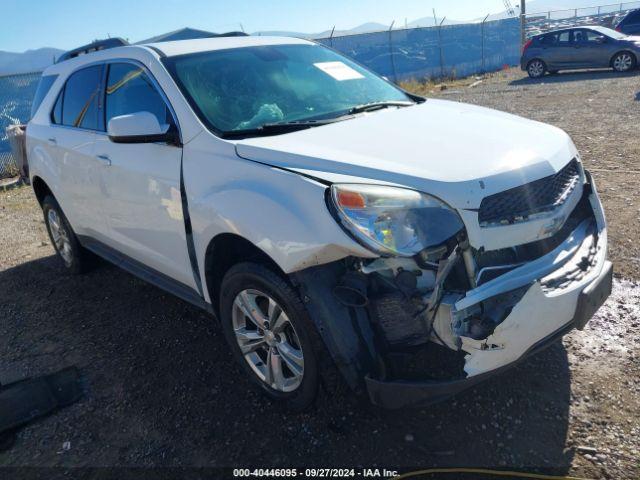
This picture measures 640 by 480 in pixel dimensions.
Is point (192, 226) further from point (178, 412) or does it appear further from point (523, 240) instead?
point (523, 240)

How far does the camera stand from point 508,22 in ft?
88.1

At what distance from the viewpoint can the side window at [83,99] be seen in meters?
4.09

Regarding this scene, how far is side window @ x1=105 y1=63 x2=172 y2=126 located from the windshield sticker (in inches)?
44.5

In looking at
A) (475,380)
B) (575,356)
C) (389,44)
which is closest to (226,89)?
(475,380)

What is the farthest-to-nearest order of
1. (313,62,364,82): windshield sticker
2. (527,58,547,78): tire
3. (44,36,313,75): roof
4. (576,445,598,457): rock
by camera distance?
(527,58,547,78): tire
(313,62,364,82): windshield sticker
(44,36,313,75): roof
(576,445,598,457): rock

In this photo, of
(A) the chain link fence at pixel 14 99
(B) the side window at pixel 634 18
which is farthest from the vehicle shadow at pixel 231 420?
(B) the side window at pixel 634 18

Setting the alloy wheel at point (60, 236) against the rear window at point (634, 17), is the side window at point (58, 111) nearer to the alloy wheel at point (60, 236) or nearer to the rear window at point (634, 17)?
the alloy wheel at point (60, 236)

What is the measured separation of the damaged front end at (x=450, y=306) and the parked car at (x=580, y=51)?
16.2 meters

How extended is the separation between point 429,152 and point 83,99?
298 centimetres

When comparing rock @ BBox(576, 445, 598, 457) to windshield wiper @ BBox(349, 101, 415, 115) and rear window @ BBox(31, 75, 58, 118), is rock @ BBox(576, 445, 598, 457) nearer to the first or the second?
windshield wiper @ BBox(349, 101, 415, 115)

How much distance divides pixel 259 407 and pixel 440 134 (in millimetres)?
1737

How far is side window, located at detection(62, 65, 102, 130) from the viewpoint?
13.4ft

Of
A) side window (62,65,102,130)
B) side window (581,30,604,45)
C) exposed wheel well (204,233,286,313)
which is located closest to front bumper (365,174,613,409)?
exposed wheel well (204,233,286,313)

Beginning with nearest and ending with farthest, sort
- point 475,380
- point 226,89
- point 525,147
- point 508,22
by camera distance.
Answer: point 475,380 → point 525,147 → point 226,89 → point 508,22
